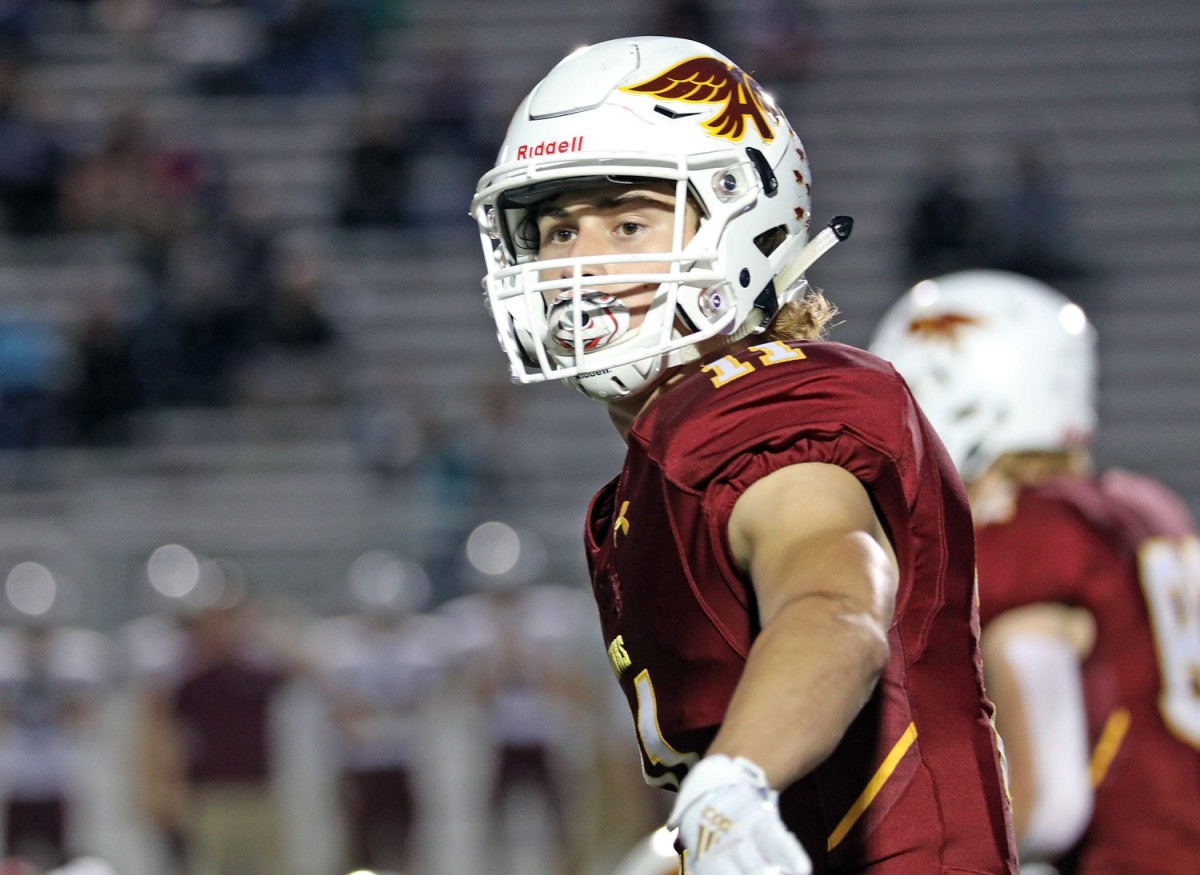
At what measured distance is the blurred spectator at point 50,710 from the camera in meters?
8.09

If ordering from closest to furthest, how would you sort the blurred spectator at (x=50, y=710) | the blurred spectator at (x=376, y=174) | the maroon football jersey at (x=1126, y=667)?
the maroon football jersey at (x=1126, y=667)
the blurred spectator at (x=50, y=710)
the blurred spectator at (x=376, y=174)

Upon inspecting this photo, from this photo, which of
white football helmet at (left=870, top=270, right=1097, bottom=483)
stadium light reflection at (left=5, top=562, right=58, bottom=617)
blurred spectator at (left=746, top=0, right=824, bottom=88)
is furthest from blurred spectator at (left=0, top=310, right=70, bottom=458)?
white football helmet at (left=870, top=270, right=1097, bottom=483)

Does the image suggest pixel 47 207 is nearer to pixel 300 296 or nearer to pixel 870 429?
pixel 300 296

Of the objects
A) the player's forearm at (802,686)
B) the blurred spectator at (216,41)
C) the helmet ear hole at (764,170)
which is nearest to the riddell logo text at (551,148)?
the helmet ear hole at (764,170)

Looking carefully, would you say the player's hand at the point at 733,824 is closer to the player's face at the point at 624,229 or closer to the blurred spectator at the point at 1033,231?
the player's face at the point at 624,229

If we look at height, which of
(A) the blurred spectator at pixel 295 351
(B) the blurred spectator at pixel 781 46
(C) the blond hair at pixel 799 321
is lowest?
(A) the blurred spectator at pixel 295 351

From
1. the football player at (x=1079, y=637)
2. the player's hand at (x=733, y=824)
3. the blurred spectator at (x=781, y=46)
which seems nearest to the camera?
the player's hand at (x=733, y=824)

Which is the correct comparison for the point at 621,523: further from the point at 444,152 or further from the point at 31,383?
the point at 444,152

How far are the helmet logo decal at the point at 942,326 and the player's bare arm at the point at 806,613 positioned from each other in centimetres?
207

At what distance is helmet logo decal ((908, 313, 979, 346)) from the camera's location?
4.06m

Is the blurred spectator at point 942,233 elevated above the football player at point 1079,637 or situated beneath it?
situated beneath

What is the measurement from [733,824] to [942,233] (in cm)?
Answer: 995

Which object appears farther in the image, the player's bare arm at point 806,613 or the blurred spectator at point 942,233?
the blurred spectator at point 942,233

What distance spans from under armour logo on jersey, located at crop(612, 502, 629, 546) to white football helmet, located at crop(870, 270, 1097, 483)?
1.84 m
